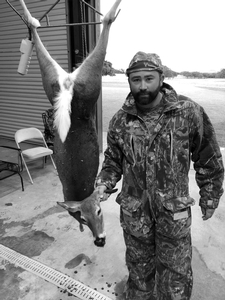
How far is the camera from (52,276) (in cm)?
249

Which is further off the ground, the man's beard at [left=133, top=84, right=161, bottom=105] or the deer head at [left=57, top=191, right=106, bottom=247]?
the man's beard at [left=133, top=84, right=161, bottom=105]

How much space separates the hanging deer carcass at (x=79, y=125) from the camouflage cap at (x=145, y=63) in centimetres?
31

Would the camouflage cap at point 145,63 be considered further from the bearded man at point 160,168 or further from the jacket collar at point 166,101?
the jacket collar at point 166,101

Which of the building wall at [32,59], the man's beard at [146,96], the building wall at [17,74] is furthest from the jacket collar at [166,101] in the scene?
the building wall at [17,74]

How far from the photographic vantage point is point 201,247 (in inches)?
113

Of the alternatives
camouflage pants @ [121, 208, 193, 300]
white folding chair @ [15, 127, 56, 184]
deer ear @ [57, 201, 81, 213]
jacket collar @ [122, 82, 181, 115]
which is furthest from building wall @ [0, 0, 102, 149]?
deer ear @ [57, 201, 81, 213]

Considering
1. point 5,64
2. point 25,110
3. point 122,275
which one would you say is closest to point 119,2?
point 122,275

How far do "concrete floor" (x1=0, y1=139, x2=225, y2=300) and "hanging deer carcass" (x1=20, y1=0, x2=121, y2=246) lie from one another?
1407mm

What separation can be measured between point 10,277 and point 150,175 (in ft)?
6.11

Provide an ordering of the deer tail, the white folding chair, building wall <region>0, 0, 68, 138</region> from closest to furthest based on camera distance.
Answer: the deer tail → the white folding chair → building wall <region>0, 0, 68, 138</region>

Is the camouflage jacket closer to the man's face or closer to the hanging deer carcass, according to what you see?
the man's face

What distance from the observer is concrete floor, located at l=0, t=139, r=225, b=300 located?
7.69 feet

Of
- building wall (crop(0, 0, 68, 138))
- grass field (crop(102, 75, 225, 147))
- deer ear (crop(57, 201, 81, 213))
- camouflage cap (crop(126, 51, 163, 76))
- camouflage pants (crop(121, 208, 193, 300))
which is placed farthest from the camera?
grass field (crop(102, 75, 225, 147))

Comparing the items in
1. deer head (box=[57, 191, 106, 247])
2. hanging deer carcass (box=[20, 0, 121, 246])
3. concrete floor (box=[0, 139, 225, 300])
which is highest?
hanging deer carcass (box=[20, 0, 121, 246])
